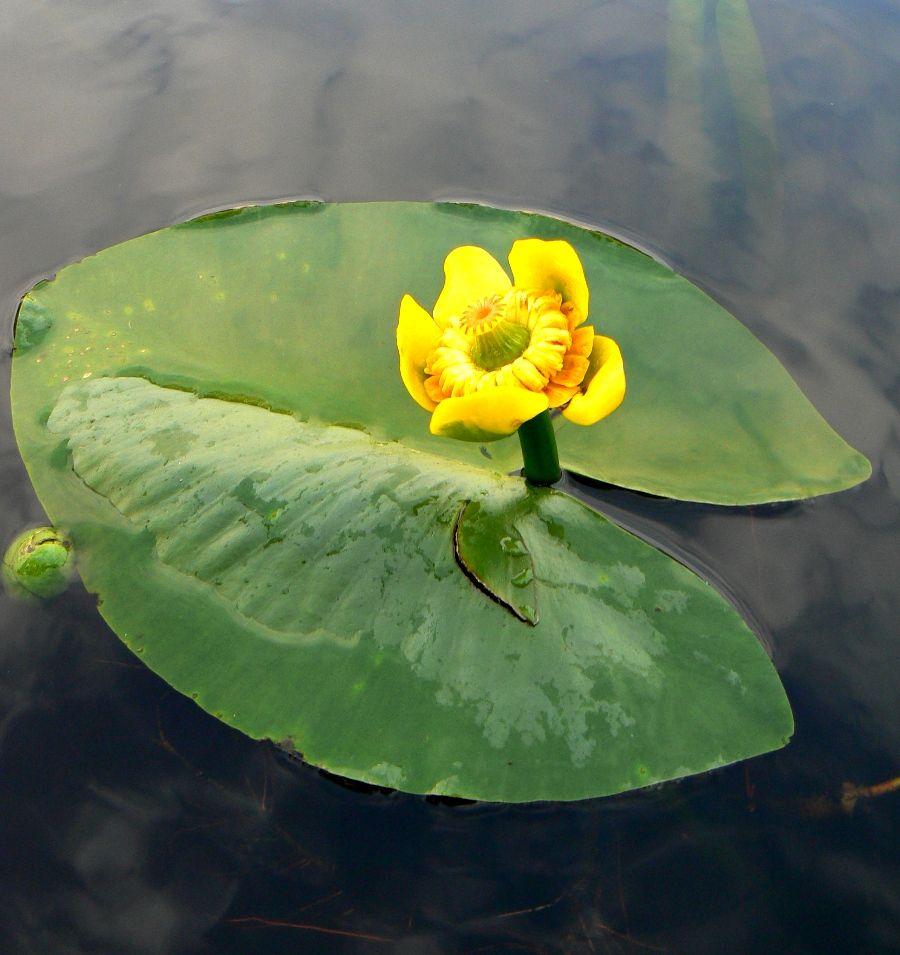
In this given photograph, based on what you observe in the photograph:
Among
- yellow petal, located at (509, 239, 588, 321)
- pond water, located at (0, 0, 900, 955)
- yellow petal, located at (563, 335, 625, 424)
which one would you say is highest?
yellow petal, located at (509, 239, 588, 321)

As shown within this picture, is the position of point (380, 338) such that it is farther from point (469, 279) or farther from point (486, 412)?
point (486, 412)

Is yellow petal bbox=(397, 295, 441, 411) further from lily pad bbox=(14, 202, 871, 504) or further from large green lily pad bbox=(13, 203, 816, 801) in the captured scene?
Answer: lily pad bbox=(14, 202, 871, 504)

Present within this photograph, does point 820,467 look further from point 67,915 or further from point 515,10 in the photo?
point 515,10

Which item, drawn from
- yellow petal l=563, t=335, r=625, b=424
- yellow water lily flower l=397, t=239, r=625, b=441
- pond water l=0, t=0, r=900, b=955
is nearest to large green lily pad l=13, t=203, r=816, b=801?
pond water l=0, t=0, r=900, b=955

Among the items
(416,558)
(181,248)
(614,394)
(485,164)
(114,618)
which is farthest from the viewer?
(485,164)

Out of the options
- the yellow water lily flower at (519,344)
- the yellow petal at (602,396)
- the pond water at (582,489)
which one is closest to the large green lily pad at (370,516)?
the pond water at (582,489)

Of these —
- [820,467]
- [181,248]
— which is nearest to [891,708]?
[820,467]
